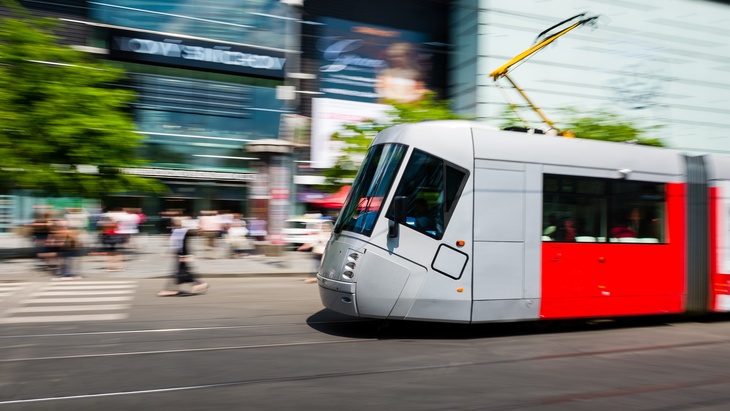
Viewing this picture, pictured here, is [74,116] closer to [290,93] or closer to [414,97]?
[290,93]

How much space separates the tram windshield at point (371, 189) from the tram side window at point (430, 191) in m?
0.19

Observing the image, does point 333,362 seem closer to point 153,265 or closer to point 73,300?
point 73,300

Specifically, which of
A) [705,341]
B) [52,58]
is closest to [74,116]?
[52,58]

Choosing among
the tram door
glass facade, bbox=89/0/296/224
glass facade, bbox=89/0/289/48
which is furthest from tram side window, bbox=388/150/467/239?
glass facade, bbox=89/0/289/48

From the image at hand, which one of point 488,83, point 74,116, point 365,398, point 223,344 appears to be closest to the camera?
point 365,398

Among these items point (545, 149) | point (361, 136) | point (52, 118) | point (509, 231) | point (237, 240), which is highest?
point (361, 136)

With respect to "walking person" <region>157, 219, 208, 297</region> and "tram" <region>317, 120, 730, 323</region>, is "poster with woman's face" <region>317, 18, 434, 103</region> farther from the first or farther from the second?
"tram" <region>317, 120, 730, 323</region>

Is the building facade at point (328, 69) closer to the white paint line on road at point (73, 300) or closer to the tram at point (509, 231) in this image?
the white paint line on road at point (73, 300)

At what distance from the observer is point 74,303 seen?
33.7 feet

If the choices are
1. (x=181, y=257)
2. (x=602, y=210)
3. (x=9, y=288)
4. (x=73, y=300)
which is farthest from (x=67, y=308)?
(x=602, y=210)

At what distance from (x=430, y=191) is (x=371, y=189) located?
74cm

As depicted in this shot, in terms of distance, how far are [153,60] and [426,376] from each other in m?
24.1

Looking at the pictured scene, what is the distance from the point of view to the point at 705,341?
7.89 metres

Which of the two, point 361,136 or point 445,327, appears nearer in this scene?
point 445,327
